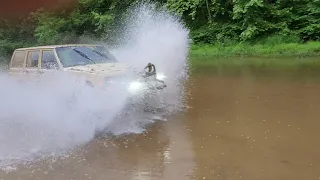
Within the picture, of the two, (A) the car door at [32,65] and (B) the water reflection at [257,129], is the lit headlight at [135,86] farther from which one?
(A) the car door at [32,65]

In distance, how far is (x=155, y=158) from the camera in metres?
4.66

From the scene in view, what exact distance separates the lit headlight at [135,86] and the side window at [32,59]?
95.5 inches

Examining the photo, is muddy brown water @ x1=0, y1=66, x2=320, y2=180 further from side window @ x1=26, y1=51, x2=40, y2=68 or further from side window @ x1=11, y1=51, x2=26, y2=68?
side window @ x1=11, y1=51, x2=26, y2=68

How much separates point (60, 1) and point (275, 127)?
5.01 metres

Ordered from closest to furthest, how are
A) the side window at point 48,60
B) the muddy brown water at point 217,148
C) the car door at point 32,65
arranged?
the muddy brown water at point 217,148, the side window at point 48,60, the car door at point 32,65

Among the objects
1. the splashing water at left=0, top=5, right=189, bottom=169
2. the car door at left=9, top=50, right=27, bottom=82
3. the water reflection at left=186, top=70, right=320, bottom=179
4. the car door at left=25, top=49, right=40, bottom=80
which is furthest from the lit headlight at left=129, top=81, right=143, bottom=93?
the car door at left=9, top=50, right=27, bottom=82

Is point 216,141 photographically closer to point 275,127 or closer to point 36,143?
point 275,127

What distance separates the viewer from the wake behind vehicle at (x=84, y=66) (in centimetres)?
642

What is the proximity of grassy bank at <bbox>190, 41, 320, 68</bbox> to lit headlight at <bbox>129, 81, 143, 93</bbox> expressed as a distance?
8227mm

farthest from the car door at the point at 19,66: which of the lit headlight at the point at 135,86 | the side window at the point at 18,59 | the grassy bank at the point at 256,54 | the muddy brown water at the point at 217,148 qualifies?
the grassy bank at the point at 256,54

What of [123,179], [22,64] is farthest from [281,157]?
[22,64]

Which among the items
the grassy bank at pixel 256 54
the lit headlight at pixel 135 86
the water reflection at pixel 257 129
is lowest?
the grassy bank at pixel 256 54

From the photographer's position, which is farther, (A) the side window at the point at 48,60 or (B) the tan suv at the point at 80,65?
(A) the side window at the point at 48,60

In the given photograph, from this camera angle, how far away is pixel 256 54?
17750 mm
